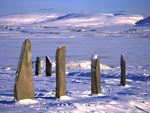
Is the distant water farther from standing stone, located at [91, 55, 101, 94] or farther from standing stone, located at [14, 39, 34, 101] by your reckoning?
standing stone, located at [14, 39, 34, 101]

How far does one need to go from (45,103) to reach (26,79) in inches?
33.3

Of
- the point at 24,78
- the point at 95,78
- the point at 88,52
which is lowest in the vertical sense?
the point at 95,78

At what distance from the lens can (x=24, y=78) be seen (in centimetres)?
950

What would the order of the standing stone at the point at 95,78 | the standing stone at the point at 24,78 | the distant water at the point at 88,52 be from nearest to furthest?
the standing stone at the point at 24,78 < the standing stone at the point at 95,78 < the distant water at the point at 88,52

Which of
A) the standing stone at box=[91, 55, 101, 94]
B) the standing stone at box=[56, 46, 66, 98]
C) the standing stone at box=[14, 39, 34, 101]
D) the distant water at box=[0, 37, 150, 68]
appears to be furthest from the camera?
the distant water at box=[0, 37, 150, 68]

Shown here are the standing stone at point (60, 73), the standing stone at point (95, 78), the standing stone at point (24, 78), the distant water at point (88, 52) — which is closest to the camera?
the standing stone at point (24, 78)

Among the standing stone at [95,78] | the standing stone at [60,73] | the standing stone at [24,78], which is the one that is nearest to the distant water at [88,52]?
the standing stone at [95,78]

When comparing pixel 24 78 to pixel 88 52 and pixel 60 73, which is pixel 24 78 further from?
pixel 88 52

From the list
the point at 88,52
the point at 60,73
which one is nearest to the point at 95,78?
the point at 60,73

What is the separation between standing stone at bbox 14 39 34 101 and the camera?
940 cm

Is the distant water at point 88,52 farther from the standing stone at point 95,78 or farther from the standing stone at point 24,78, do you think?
the standing stone at point 24,78

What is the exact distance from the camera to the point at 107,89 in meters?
12.8

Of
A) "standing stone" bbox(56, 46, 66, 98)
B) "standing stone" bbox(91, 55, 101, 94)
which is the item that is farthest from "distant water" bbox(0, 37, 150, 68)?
"standing stone" bbox(56, 46, 66, 98)

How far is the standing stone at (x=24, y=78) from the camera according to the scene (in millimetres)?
9398
